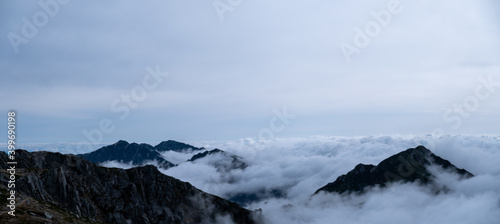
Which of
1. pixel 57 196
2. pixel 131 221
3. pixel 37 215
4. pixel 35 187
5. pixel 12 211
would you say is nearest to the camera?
pixel 12 211

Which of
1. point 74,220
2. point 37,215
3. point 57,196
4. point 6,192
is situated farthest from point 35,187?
point 37,215

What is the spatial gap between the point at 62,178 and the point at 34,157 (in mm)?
51997

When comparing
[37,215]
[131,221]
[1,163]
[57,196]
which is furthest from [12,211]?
[131,221]

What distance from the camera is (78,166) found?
619 ft

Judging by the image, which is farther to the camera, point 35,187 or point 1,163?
point 1,163

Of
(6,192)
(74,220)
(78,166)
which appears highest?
(78,166)

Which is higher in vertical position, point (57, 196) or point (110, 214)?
point (57, 196)

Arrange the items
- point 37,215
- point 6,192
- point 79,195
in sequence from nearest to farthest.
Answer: point 37,215 → point 6,192 → point 79,195

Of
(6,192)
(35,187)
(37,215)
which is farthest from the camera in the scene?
(35,187)

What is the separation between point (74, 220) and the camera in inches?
3386

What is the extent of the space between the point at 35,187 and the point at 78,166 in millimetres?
→ 63572

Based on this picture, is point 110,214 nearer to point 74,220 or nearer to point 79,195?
point 79,195

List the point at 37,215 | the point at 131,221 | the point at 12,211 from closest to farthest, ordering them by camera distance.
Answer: the point at 12,211, the point at 37,215, the point at 131,221

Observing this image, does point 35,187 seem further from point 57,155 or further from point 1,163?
point 57,155
